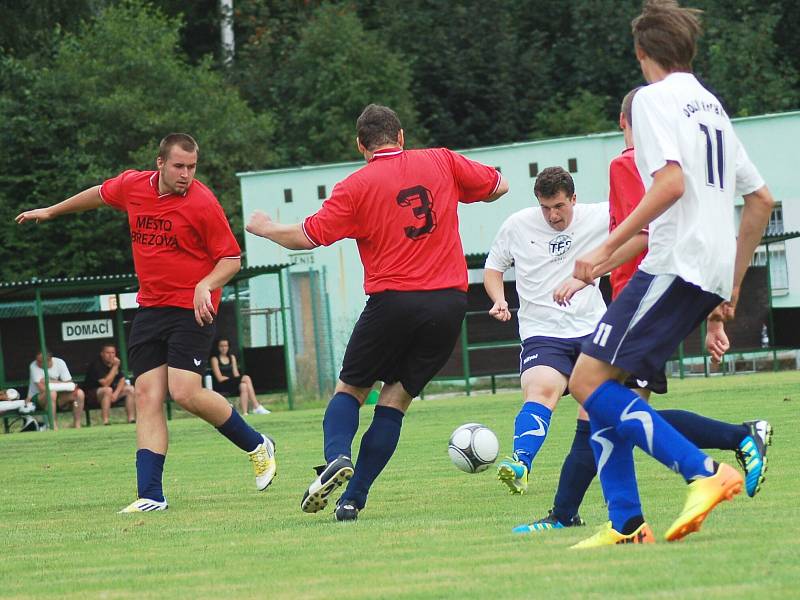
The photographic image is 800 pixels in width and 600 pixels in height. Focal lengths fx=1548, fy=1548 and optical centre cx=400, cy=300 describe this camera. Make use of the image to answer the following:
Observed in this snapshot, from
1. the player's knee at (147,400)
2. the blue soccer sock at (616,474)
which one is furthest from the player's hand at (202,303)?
the blue soccer sock at (616,474)

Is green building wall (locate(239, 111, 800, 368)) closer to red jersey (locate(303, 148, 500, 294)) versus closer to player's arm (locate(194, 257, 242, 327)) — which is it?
player's arm (locate(194, 257, 242, 327))

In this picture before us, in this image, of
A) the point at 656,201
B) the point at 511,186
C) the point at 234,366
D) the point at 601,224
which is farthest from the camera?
the point at 511,186

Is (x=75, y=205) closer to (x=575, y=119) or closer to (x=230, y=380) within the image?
(x=230, y=380)

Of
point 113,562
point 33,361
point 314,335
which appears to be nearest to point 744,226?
point 113,562

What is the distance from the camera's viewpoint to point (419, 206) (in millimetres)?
7582

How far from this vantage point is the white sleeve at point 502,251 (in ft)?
31.1

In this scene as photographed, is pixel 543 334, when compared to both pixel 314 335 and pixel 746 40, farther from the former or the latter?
pixel 746 40

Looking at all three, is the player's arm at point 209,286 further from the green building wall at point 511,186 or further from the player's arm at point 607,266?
the green building wall at point 511,186

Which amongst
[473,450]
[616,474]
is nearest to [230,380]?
[473,450]

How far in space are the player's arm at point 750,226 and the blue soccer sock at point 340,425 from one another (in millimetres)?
2221

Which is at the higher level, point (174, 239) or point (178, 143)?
point (178, 143)

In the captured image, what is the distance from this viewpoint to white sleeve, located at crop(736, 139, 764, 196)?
596 cm

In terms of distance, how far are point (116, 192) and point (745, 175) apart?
4527mm

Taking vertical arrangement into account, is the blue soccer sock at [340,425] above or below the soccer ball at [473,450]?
above
